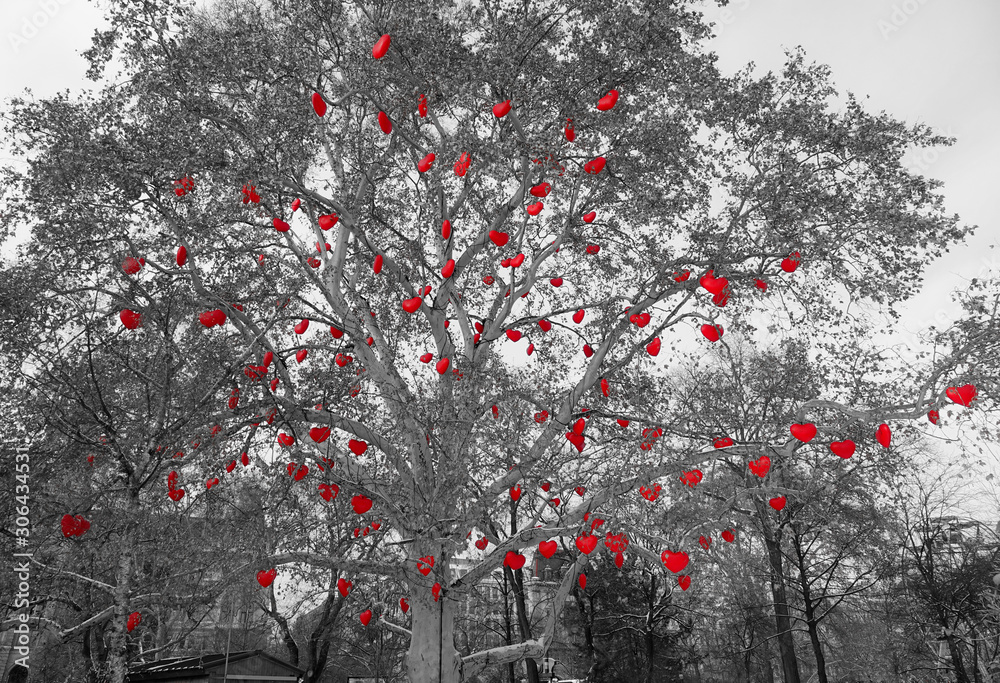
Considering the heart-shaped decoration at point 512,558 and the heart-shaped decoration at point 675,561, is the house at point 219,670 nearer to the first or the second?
the heart-shaped decoration at point 512,558

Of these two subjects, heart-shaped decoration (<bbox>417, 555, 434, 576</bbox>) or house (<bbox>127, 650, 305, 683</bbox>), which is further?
house (<bbox>127, 650, 305, 683</bbox>)

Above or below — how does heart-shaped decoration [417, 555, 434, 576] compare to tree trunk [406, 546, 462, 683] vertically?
above

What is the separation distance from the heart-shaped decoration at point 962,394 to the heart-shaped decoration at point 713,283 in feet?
8.54

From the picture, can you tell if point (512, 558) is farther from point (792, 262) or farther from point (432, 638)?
point (792, 262)

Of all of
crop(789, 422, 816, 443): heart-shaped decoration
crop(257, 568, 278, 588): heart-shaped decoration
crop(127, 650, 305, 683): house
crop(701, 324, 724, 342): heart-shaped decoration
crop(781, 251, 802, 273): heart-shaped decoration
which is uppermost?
crop(781, 251, 802, 273): heart-shaped decoration

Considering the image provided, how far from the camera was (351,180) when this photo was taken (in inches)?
369

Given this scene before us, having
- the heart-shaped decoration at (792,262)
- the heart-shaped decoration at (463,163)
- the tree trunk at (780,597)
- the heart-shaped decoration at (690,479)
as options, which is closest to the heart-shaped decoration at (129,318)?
the heart-shaped decoration at (463,163)

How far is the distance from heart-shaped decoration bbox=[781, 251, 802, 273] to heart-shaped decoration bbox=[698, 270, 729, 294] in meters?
1.20

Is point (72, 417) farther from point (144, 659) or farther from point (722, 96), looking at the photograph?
point (144, 659)

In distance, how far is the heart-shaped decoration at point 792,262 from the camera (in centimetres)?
812

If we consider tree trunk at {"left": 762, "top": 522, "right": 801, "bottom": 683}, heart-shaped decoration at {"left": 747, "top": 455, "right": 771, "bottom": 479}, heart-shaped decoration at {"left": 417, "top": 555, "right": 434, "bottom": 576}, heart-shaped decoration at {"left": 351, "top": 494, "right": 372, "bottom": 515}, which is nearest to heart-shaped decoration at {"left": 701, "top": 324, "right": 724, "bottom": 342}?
heart-shaped decoration at {"left": 747, "top": 455, "right": 771, "bottom": 479}

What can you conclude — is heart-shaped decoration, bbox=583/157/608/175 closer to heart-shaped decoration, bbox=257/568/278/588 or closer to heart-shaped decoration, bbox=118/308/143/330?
heart-shaped decoration, bbox=118/308/143/330

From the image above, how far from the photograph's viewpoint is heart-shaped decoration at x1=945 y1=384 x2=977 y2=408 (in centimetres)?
627

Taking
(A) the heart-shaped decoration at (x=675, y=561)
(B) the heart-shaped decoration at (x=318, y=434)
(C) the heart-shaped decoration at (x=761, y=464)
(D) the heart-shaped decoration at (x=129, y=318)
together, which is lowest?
(A) the heart-shaped decoration at (x=675, y=561)
